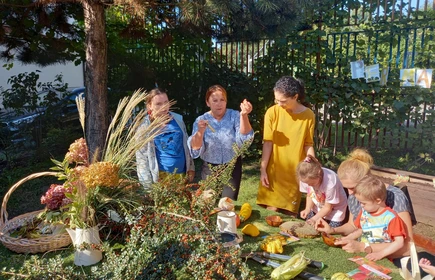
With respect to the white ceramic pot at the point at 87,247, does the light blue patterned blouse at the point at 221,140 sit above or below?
above

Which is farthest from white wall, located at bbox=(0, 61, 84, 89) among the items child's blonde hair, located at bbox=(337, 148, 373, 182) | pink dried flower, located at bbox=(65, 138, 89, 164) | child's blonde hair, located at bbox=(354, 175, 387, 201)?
child's blonde hair, located at bbox=(354, 175, 387, 201)

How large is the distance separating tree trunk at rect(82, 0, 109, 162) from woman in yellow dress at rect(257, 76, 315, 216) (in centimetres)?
206

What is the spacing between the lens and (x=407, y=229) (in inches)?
86.0

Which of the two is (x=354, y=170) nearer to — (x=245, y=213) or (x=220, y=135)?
(x=245, y=213)

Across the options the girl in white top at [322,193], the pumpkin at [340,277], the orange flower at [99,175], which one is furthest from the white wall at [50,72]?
the pumpkin at [340,277]

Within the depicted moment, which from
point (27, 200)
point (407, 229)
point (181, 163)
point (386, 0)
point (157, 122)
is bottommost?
point (27, 200)

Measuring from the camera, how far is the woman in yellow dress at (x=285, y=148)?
315 centimetres

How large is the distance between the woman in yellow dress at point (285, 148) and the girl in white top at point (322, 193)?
0.44 meters

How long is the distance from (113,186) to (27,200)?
3.76 meters

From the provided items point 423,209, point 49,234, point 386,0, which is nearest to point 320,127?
point 386,0

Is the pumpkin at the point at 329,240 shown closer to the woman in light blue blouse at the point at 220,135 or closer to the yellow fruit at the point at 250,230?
the yellow fruit at the point at 250,230

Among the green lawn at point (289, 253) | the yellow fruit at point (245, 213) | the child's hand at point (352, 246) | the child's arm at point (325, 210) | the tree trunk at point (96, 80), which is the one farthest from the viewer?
the tree trunk at point (96, 80)

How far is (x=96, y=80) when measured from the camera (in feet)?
14.6

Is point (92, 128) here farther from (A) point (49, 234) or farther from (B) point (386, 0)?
(B) point (386, 0)
